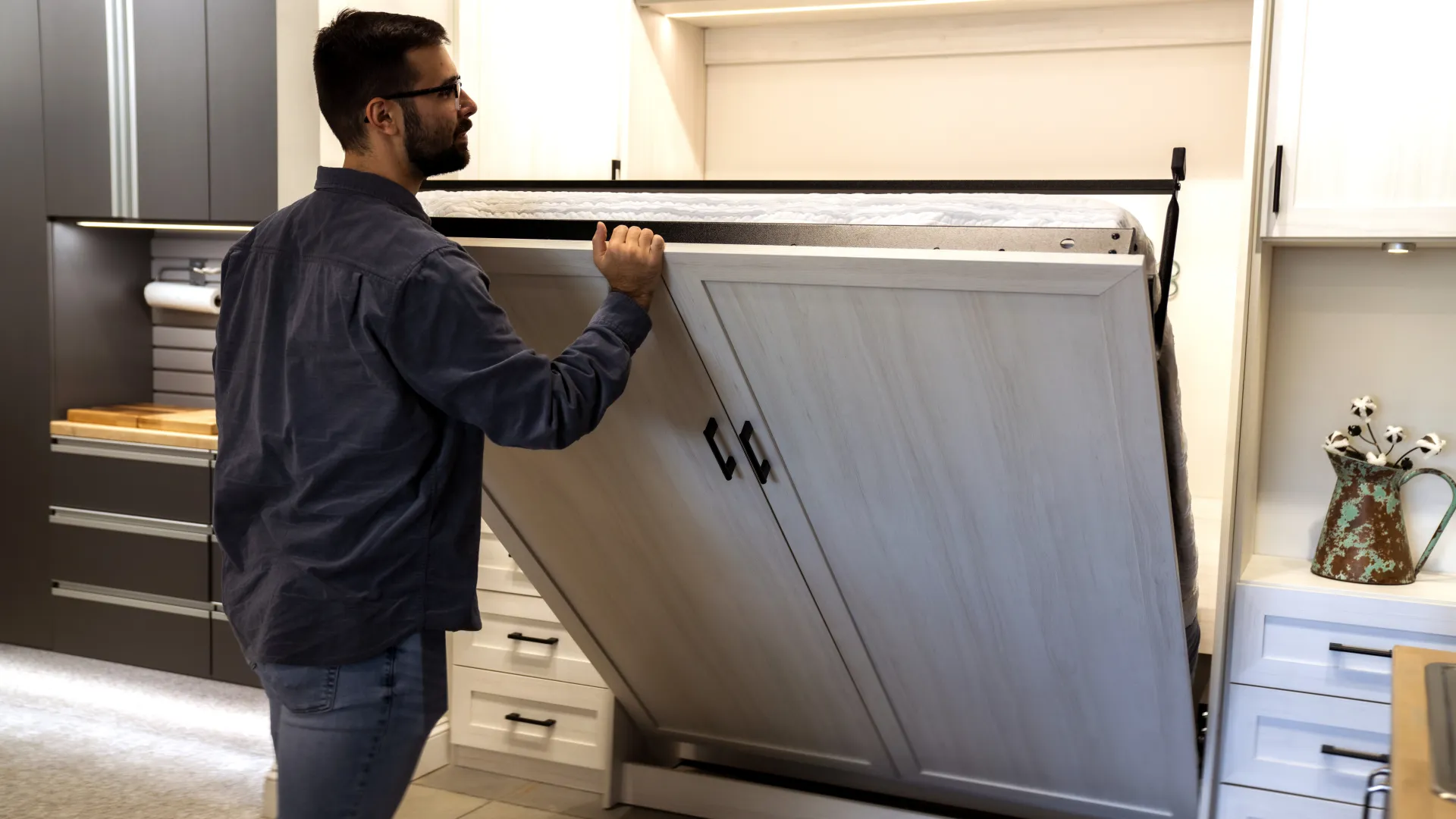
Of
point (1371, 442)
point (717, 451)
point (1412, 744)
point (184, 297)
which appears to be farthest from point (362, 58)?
point (184, 297)

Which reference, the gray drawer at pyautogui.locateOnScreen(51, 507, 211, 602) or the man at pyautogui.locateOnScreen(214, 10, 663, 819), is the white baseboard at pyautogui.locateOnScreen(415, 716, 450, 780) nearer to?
the gray drawer at pyautogui.locateOnScreen(51, 507, 211, 602)

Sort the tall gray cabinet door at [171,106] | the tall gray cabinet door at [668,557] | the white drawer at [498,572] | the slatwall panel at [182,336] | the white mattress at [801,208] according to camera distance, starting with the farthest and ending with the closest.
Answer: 1. the slatwall panel at [182,336]
2. the tall gray cabinet door at [171,106]
3. the white drawer at [498,572]
4. the tall gray cabinet door at [668,557]
5. the white mattress at [801,208]

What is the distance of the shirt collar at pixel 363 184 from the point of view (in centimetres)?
148

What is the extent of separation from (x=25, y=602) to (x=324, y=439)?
121 inches

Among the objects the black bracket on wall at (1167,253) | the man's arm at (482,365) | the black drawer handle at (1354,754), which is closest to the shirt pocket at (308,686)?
the man's arm at (482,365)

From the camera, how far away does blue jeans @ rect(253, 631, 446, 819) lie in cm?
145

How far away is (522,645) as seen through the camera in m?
2.78

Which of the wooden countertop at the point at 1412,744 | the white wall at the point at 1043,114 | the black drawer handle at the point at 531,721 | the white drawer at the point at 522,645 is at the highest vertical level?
the white wall at the point at 1043,114

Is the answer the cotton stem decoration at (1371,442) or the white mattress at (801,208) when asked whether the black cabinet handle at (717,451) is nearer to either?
the white mattress at (801,208)

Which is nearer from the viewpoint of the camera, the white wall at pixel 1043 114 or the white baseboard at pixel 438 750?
the white wall at pixel 1043 114

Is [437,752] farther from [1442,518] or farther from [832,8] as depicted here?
[1442,518]

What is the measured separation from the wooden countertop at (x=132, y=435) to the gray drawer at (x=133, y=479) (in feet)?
0.05

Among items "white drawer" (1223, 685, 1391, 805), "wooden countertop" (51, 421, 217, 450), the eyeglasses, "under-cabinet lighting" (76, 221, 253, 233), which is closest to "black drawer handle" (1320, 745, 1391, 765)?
"white drawer" (1223, 685, 1391, 805)

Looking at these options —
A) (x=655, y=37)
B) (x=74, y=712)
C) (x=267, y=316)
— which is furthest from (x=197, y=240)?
(x=267, y=316)
